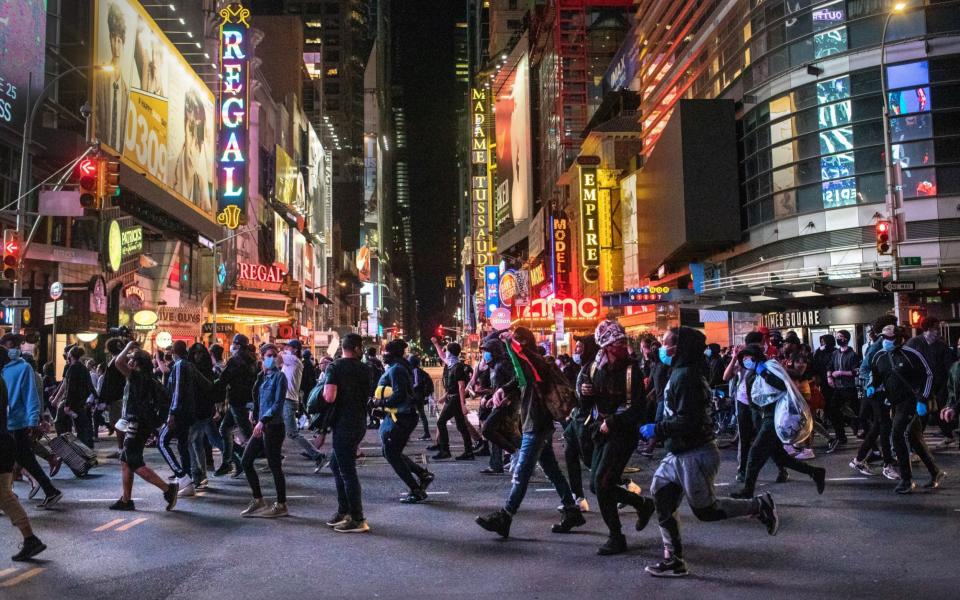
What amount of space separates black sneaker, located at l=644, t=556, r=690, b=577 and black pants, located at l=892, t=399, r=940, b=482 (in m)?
4.52

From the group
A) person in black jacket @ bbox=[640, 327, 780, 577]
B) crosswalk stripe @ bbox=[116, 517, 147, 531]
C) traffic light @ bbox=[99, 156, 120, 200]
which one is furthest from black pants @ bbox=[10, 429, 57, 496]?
traffic light @ bbox=[99, 156, 120, 200]

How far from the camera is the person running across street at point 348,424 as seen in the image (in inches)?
308

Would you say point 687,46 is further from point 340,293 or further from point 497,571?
point 340,293

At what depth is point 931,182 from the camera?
79.2 feet

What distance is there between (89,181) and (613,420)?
605 inches

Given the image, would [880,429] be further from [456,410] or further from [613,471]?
[456,410]

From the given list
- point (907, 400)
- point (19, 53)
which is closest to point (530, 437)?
point (907, 400)

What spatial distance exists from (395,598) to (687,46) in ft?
118

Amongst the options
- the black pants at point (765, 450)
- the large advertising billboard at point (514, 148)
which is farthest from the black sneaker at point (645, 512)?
the large advertising billboard at point (514, 148)

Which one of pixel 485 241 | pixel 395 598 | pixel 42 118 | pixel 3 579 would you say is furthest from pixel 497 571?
pixel 485 241

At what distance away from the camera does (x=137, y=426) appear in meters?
9.11

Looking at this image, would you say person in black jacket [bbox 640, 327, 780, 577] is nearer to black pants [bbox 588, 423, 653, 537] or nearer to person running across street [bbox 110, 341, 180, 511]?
black pants [bbox 588, 423, 653, 537]

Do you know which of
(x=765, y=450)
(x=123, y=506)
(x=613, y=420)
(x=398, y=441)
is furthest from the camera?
(x=398, y=441)

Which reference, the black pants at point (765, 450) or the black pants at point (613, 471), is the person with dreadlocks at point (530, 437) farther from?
the black pants at point (765, 450)
